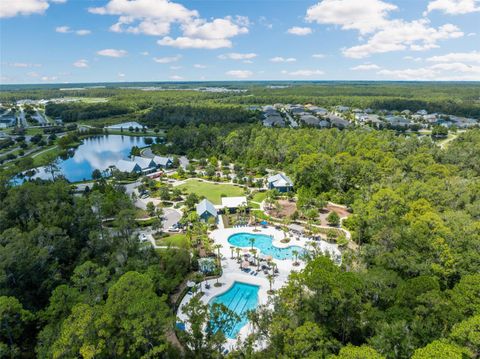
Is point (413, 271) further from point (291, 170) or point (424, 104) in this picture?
point (424, 104)

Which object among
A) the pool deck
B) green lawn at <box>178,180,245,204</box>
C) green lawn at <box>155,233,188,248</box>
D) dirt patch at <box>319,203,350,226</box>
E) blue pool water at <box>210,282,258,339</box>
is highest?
green lawn at <box>178,180,245,204</box>

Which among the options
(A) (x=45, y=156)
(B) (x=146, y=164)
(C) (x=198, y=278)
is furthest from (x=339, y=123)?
(C) (x=198, y=278)

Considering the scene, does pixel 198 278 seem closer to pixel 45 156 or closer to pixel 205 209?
pixel 205 209

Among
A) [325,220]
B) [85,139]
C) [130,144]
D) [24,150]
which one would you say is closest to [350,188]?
[325,220]

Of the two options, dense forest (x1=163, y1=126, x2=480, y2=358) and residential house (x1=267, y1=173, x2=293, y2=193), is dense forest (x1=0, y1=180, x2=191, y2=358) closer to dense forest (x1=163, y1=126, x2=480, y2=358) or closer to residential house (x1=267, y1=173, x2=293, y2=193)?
dense forest (x1=163, y1=126, x2=480, y2=358)

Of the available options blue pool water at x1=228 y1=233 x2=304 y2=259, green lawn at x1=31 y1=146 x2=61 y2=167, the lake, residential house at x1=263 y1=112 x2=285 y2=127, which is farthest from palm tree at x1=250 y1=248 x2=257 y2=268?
residential house at x1=263 y1=112 x2=285 y2=127

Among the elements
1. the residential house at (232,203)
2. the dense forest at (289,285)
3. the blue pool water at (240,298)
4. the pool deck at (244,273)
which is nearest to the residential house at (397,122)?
the dense forest at (289,285)
